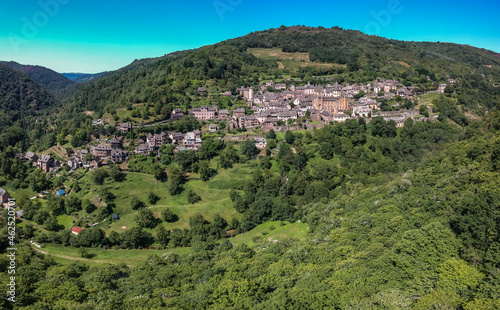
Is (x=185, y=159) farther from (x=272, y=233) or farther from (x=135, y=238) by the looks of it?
(x=272, y=233)

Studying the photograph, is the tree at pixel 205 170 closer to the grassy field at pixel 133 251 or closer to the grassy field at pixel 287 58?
the grassy field at pixel 133 251

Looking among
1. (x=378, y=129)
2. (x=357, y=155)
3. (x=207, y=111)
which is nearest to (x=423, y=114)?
(x=378, y=129)

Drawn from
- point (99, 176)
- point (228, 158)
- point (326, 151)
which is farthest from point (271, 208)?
point (99, 176)

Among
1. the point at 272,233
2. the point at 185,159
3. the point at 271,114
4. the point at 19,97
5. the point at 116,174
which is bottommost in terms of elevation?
the point at 272,233

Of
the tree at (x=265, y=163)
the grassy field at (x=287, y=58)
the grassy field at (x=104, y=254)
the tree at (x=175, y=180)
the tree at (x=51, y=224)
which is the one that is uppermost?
the grassy field at (x=287, y=58)

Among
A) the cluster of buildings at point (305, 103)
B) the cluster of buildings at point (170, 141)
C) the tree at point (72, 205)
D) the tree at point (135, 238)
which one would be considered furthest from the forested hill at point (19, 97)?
the tree at point (135, 238)

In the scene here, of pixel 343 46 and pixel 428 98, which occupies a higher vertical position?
pixel 343 46

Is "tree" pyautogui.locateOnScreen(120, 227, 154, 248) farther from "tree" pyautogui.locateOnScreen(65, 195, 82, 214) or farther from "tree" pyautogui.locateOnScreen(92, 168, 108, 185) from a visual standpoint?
→ "tree" pyautogui.locateOnScreen(92, 168, 108, 185)
